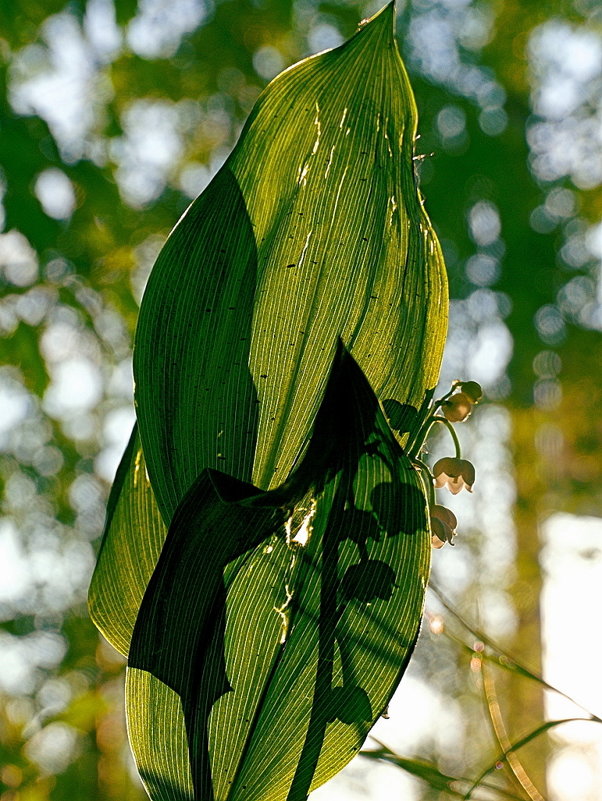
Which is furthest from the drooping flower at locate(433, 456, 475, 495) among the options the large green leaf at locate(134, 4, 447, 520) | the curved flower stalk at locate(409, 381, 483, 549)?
the large green leaf at locate(134, 4, 447, 520)

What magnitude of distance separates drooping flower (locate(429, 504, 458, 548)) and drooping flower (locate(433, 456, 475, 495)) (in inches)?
1.7

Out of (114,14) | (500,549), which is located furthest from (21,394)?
(500,549)

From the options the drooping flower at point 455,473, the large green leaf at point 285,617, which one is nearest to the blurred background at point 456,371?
the drooping flower at point 455,473

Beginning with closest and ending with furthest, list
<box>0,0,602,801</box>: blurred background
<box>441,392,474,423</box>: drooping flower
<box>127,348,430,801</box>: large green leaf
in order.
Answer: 1. <box>127,348,430,801</box>: large green leaf
2. <box>441,392,474,423</box>: drooping flower
3. <box>0,0,602,801</box>: blurred background

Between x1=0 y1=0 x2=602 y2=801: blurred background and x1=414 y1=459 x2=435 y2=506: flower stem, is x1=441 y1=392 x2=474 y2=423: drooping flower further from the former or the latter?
x1=0 y1=0 x2=602 y2=801: blurred background

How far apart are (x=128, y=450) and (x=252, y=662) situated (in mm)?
105

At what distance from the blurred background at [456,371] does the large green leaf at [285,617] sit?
1.49 m

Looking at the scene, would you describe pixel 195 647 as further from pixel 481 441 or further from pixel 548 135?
pixel 548 135

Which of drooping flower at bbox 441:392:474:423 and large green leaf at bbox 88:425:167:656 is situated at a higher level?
drooping flower at bbox 441:392:474:423

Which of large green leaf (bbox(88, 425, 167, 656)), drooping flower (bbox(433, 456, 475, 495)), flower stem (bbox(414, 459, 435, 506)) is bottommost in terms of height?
large green leaf (bbox(88, 425, 167, 656))

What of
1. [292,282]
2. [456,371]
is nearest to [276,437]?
[292,282]

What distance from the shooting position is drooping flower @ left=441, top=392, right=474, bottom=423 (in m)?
0.34

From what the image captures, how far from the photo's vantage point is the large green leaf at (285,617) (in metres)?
0.22

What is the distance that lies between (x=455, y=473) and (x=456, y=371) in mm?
1558
